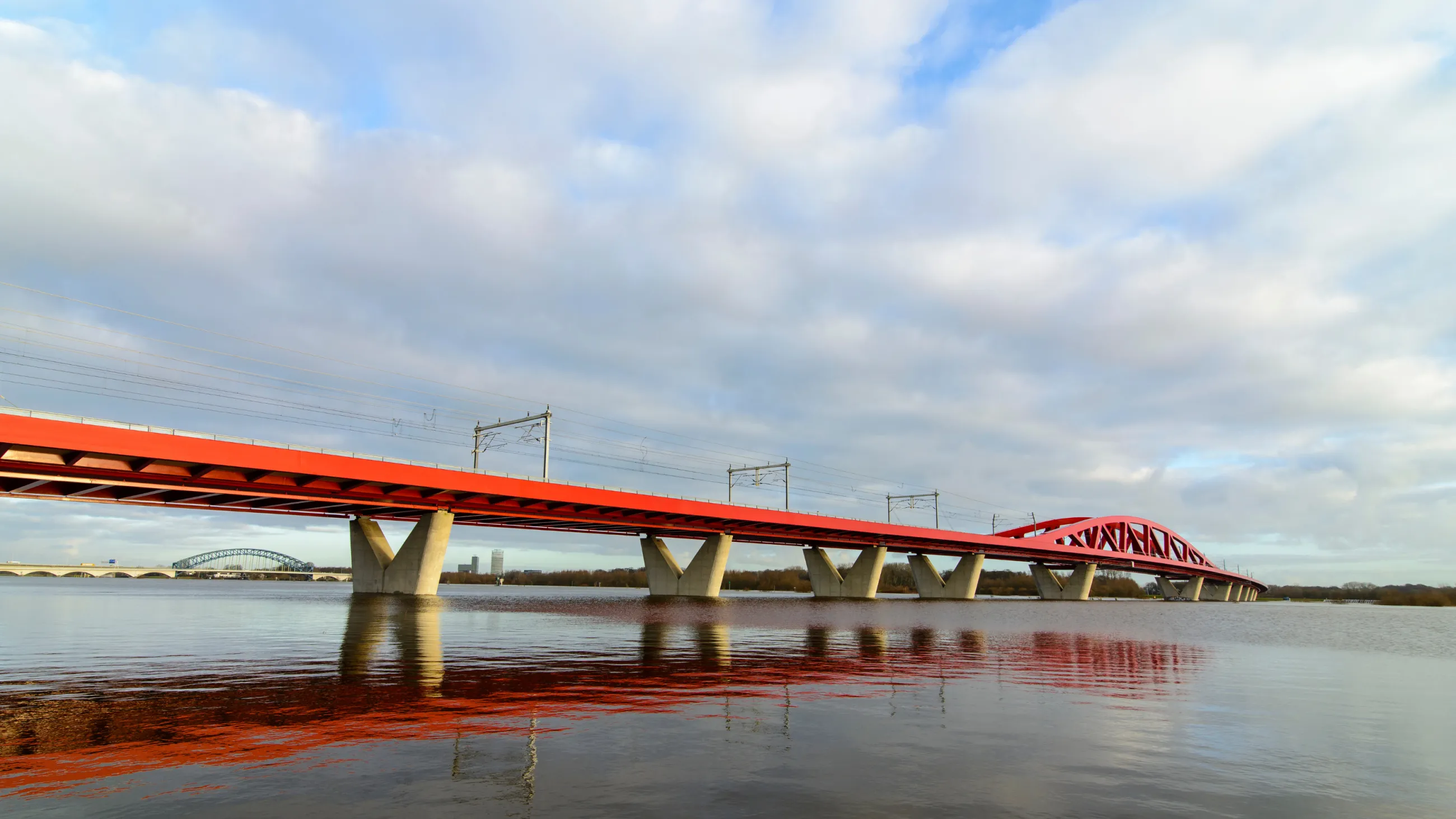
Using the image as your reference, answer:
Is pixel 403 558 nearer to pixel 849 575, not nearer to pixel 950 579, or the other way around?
pixel 849 575

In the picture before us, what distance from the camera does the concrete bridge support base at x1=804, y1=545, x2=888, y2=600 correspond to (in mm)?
102875

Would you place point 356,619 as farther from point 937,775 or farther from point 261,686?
point 937,775

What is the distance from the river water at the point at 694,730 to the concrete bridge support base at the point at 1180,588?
183598 mm

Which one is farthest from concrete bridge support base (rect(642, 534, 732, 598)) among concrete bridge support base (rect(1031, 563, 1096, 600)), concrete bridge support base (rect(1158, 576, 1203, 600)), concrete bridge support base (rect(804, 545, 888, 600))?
concrete bridge support base (rect(1158, 576, 1203, 600))

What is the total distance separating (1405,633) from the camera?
45594mm

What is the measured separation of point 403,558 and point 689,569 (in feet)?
108

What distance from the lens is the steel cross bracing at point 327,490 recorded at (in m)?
39.2

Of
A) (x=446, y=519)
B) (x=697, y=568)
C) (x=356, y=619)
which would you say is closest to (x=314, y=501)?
(x=446, y=519)

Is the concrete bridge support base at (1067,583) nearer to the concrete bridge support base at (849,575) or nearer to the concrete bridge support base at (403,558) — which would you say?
the concrete bridge support base at (849,575)

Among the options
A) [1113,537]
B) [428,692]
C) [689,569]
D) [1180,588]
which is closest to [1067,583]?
[1113,537]

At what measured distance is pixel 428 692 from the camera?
1403cm

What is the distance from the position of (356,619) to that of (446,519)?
26.3m

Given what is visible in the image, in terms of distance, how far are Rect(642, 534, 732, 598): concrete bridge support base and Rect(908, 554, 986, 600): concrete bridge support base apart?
4394 centimetres

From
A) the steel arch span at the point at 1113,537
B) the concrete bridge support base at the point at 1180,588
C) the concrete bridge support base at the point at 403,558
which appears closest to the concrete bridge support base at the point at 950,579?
the steel arch span at the point at 1113,537
